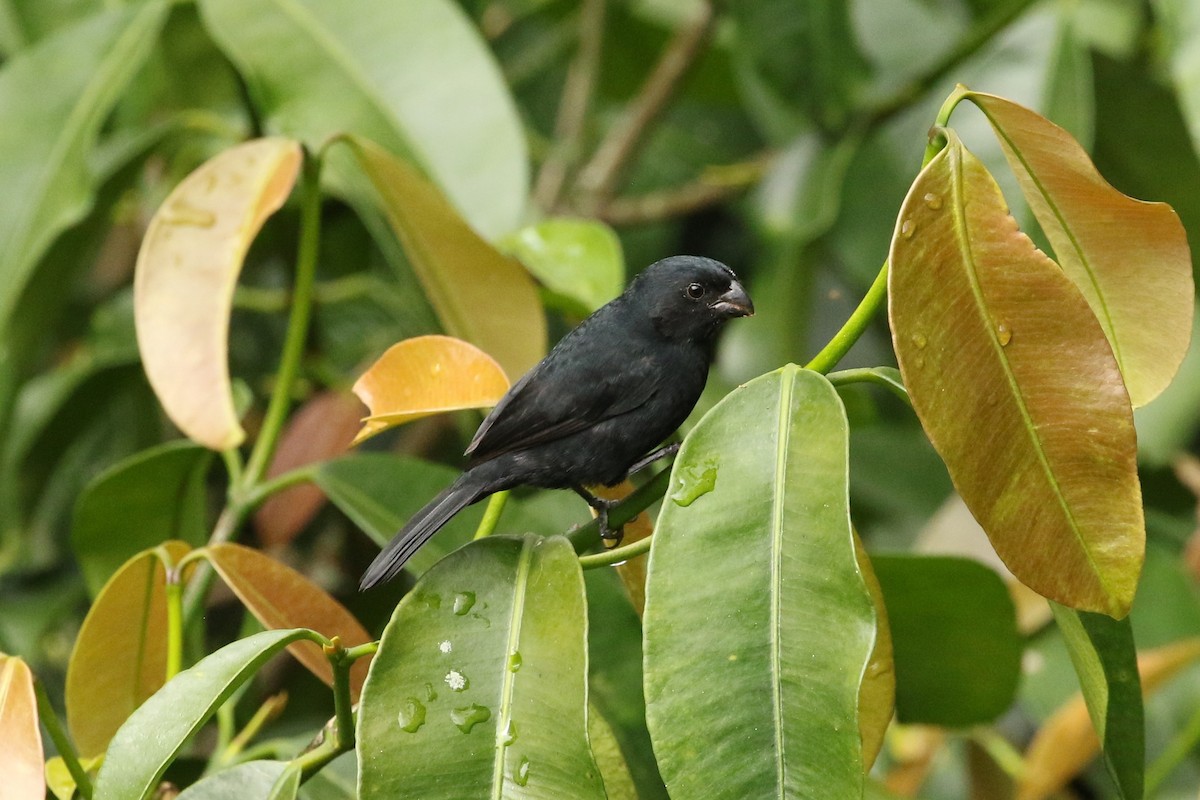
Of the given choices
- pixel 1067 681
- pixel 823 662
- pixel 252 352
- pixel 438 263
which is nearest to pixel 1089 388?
pixel 823 662

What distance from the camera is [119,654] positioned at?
4.28 ft

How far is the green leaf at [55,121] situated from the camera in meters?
1.78

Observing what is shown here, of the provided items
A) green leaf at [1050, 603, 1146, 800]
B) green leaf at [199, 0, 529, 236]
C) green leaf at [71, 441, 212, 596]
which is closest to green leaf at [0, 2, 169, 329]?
green leaf at [199, 0, 529, 236]

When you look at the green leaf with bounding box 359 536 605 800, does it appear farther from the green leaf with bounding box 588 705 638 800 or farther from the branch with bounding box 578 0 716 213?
the branch with bounding box 578 0 716 213

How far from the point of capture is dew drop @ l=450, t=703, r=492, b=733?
3.08ft

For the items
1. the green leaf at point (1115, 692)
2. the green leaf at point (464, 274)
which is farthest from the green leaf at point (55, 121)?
the green leaf at point (1115, 692)

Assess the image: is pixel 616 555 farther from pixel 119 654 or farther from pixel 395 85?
pixel 395 85

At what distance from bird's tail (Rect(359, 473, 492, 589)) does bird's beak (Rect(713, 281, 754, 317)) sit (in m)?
0.34

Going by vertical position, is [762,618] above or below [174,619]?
above

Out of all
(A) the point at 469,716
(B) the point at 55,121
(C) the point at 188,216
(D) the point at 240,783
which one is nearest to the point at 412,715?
(A) the point at 469,716

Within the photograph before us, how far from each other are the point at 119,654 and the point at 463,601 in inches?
19.3

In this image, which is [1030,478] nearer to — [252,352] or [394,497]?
[394,497]

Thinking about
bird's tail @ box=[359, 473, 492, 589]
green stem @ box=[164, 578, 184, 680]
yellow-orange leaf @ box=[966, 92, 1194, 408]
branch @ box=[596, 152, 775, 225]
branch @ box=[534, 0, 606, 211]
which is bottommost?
branch @ box=[596, 152, 775, 225]

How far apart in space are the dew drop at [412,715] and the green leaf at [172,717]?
0.09 m
